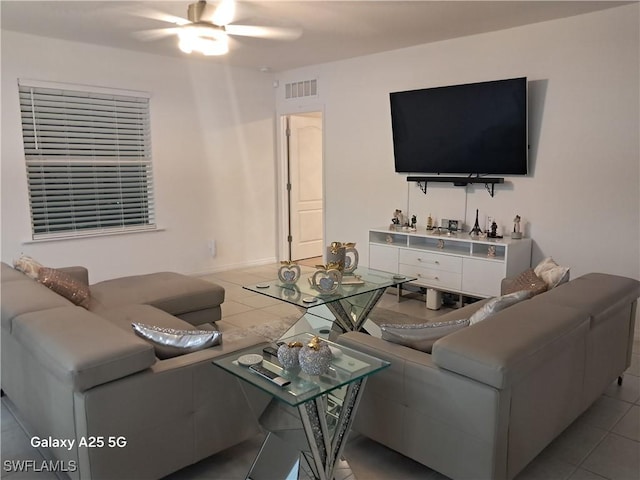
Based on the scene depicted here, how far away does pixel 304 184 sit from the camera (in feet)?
23.3

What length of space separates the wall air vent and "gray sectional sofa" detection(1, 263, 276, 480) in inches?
172

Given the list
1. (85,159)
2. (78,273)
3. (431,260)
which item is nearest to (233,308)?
(78,273)

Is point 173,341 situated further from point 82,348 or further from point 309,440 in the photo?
point 309,440

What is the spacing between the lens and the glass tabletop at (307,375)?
178cm

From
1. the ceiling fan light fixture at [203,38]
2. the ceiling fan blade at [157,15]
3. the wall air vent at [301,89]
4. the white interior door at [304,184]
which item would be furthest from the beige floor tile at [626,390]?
the white interior door at [304,184]

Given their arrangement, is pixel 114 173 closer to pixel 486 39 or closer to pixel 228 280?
pixel 228 280

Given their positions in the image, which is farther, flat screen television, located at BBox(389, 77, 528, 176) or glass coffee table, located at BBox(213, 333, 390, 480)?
flat screen television, located at BBox(389, 77, 528, 176)

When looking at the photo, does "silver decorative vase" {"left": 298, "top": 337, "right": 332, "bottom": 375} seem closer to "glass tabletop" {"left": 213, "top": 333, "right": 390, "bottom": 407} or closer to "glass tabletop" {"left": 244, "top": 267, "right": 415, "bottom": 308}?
"glass tabletop" {"left": 213, "top": 333, "right": 390, "bottom": 407}

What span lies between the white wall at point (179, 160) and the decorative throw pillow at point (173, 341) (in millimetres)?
3307

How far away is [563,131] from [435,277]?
166 centimetres

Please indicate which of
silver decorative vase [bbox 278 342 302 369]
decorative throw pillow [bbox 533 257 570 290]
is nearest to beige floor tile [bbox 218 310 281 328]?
decorative throw pillow [bbox 533 257 570 290]

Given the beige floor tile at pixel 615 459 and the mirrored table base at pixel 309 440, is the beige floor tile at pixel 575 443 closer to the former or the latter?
the beige floor tile at pixel 615 459

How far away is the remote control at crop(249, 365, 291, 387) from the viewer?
185 cm

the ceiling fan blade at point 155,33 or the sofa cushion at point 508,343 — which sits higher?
the ceiling fan blade at point 155,33
